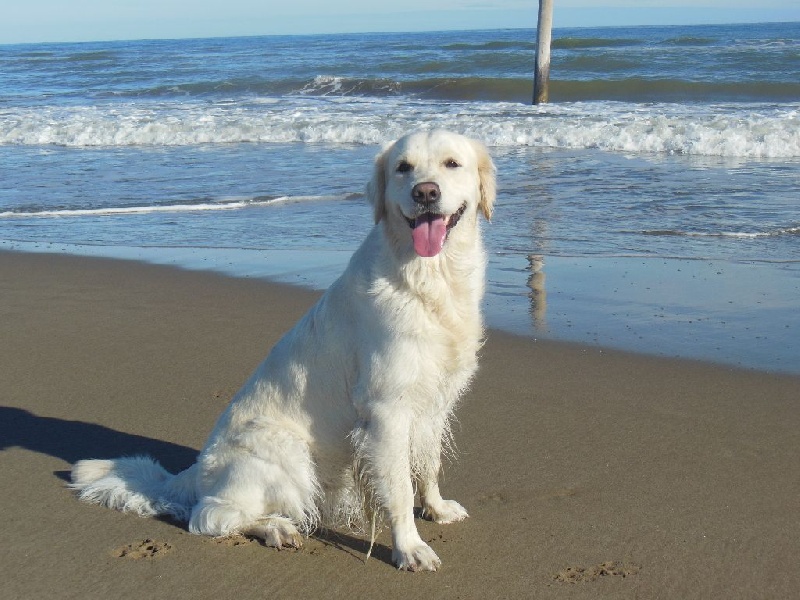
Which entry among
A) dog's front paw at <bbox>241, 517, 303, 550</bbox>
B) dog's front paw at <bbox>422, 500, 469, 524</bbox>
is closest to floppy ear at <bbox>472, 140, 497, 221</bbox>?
dog's front paw at <bbox>422, 500, 469, 524</bbox>

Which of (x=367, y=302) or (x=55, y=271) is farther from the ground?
(x=367, y=302)

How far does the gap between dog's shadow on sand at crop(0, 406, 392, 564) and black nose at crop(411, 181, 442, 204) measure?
1860 mm

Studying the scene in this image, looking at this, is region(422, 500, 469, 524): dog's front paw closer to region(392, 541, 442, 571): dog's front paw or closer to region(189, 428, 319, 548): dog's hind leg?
region(392, 541, 442, 571): dog's front paw

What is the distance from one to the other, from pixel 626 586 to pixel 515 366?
2267 millimetres

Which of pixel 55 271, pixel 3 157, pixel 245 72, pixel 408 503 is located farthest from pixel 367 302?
pixel 245 72

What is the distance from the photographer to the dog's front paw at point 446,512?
376 centimetres

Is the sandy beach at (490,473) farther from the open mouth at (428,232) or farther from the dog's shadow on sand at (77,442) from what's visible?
the open mouth at (428,232)

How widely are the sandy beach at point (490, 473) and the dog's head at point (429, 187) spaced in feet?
3.95


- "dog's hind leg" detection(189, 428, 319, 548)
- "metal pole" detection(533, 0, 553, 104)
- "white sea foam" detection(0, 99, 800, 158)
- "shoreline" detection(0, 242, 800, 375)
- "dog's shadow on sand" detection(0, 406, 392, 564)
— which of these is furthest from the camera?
"metal pole" detection(533, 0, 553, 104)

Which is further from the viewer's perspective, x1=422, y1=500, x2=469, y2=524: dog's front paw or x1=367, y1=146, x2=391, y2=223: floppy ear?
x1=422, y1=500, x2=469, y2=524: dog's front paw

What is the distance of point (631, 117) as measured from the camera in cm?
1605

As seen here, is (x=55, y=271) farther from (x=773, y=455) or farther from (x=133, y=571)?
(x=773, y=455)

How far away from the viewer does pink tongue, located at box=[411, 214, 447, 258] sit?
3363 mm

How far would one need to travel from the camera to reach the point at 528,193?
10508 mm
